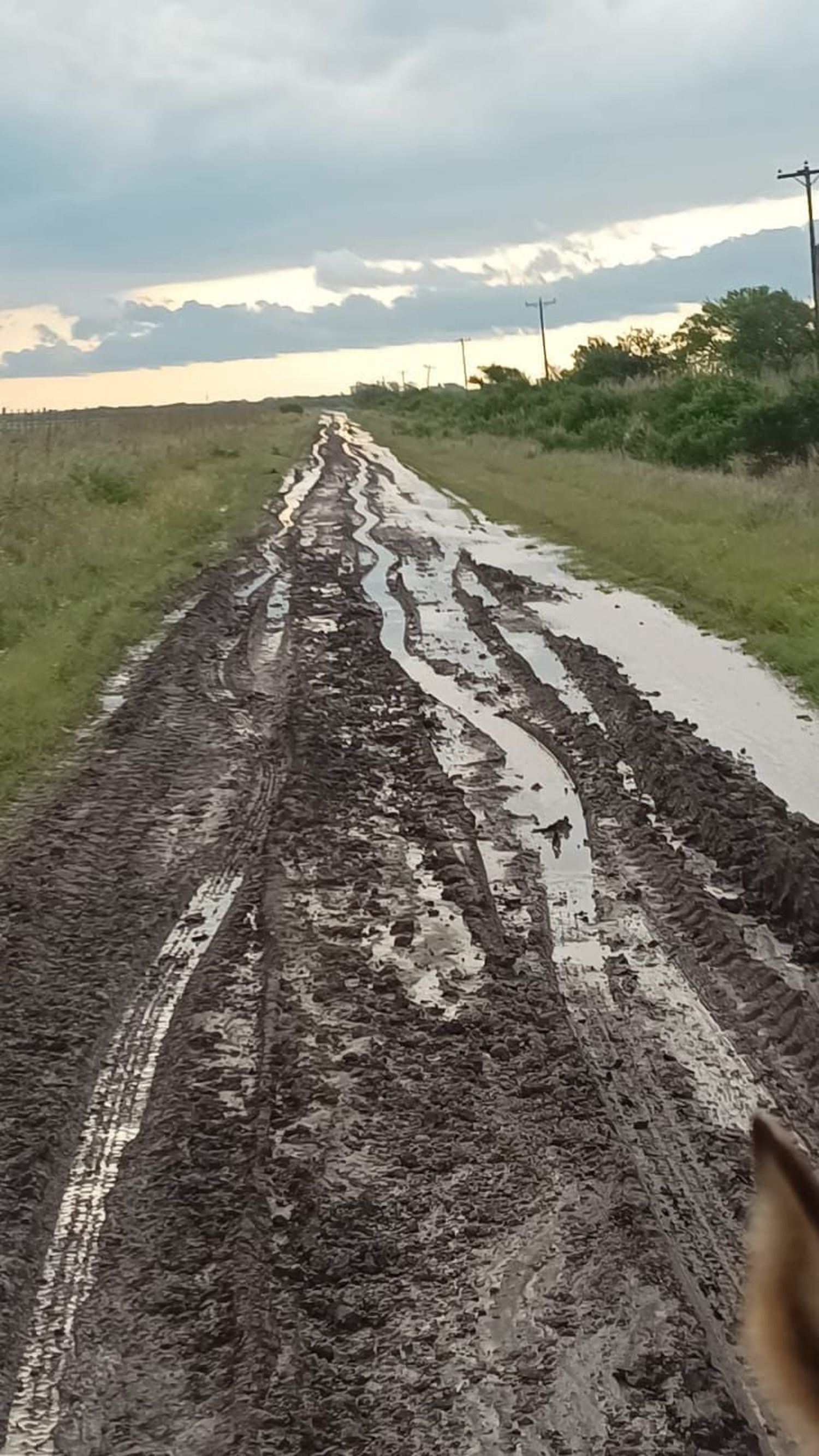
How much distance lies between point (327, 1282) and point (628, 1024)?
1761 millimetres

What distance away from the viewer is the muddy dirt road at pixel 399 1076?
120 inches

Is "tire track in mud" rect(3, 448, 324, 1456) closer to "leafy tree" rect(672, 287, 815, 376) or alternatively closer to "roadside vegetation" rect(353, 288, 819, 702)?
"roadside vegetation" rect(353, 288, 819, 702)

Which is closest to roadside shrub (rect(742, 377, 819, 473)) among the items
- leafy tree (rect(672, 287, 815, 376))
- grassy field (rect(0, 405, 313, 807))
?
leafy tree (rect(672, 287, 815, 376))

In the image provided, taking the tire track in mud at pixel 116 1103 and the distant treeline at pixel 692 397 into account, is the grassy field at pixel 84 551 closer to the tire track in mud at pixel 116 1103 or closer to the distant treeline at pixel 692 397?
the tire track in mud at pixel 116 1103

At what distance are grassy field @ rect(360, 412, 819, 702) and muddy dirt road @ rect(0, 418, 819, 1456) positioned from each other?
10.4 ft

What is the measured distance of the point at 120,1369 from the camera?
3.09 m

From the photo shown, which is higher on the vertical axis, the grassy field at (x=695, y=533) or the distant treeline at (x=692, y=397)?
the distant treeline at (x=692, y=397)

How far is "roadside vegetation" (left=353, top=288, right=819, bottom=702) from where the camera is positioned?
14031 mm

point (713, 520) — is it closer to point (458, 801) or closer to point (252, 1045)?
point (458, 801)

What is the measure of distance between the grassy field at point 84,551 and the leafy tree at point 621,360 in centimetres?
2206

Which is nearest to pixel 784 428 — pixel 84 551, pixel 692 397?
pixel 692 397

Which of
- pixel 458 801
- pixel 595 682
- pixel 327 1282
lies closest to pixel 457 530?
pixel 595 682

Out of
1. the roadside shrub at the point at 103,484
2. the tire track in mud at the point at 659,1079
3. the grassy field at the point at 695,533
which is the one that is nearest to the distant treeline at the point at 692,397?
the grassy field at the point at 695,533

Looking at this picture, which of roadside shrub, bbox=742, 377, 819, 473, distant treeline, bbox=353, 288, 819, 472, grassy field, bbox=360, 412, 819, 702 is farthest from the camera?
distant treeline, bbox=353, 288, 819, 472
